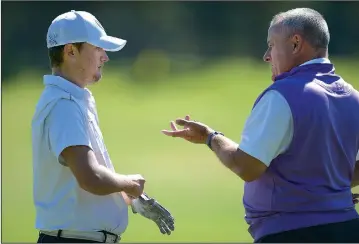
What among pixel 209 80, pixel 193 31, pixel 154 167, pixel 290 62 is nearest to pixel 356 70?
pixel 209 80

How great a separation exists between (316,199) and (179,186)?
26.6ft

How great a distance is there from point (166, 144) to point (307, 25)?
10613mm

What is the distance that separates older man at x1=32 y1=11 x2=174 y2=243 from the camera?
11.8ft

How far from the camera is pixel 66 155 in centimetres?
361

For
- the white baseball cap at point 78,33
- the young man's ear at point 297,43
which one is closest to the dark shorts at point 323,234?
the young man's ear at point 297,43

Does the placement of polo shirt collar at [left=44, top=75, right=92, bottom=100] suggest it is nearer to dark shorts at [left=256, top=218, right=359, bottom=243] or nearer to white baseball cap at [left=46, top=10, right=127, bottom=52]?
white baseball cap at [left=46, top=10, right=127, bottom=52]

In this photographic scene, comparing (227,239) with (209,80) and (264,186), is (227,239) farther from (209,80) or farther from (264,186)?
(209,80)

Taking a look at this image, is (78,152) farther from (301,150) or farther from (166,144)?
(166,144)

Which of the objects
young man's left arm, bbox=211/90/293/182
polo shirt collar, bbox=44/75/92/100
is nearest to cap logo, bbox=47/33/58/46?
polo shirt collar, bbox=44/75/92/100

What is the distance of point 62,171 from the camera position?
373 centimetres

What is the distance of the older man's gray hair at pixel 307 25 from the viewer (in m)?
3.92

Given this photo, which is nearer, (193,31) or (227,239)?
(227,239)

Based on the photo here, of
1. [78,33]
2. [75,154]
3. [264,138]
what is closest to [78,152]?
[75,154]

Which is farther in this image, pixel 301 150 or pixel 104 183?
pixel 301 150
